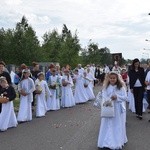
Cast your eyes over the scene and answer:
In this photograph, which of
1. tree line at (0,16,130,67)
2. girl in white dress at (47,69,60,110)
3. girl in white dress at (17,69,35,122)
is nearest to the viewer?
girl in white dress at (17,69,35,122)

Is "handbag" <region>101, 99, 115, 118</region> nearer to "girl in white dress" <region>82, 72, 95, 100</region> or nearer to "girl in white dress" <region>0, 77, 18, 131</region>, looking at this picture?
"girl in white dress" <region>0, 77, 18, 131</region>

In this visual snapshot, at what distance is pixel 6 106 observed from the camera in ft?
42.9

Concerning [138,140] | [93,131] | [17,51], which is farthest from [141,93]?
Answer: [17,51]

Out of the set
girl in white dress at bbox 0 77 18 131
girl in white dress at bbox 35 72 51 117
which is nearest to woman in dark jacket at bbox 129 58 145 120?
girl in white dress at bbox 35 72 51 117

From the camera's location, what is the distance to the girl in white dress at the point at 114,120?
366 inches

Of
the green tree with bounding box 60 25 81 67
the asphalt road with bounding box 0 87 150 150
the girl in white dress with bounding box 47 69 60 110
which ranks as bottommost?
the asphalt road with bounding box 0 87 150 150

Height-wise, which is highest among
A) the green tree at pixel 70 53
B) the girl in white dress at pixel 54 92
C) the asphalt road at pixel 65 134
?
the green tree at pixel 70 53

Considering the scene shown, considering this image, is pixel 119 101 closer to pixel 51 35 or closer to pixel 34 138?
pixel 34 138

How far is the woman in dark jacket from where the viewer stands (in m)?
14.5

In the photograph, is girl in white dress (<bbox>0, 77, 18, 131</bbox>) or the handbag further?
girl in white dress (<bbox>0, 77, 18, 131</bbox>)

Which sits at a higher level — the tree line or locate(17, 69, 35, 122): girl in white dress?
the tree line

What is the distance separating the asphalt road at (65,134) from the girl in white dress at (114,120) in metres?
0.35

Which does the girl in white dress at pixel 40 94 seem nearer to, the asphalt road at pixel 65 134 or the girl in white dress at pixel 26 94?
the asphalt road at pixel 65 134

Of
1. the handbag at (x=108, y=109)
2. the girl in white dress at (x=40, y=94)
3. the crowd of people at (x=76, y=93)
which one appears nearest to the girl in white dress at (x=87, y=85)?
the crowd of people at (x=76, y=93)
